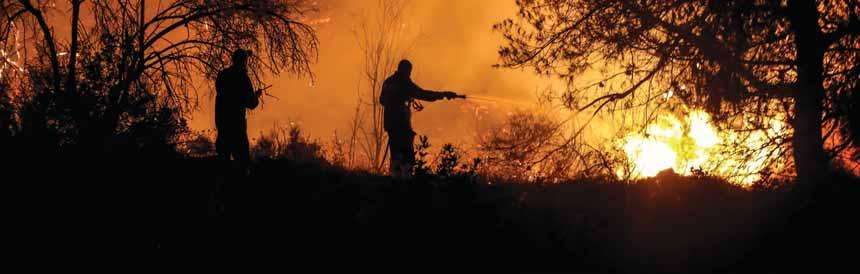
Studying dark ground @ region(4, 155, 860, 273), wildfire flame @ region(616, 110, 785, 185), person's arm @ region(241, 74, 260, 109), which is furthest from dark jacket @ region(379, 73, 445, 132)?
wildfire flame @ region(616, 110, 785, 185)

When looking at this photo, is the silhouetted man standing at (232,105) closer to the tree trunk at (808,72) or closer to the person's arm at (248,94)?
the person's arm at (248,94)

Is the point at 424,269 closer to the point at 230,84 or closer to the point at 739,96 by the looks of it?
the point at 230,84

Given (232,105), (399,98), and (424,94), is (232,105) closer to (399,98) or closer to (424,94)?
(399,98)

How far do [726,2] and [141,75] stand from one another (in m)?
9.35

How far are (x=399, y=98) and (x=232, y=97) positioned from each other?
230 cm

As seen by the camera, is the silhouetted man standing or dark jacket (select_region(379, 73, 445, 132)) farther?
dark jacket (select_region(379, 73, 445, 132))

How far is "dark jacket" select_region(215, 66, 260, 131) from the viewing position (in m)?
8.86

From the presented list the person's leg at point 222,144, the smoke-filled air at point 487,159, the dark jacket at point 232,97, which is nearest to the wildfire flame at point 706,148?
the smoke-filled air at point 487,159

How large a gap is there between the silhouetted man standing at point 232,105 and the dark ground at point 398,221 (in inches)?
10.6

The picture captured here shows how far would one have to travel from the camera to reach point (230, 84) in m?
8.86

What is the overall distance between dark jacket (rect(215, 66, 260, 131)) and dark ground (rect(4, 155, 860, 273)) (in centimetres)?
52

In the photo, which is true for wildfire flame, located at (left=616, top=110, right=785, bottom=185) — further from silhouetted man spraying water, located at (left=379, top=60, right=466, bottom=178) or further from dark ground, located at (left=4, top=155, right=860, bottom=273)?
silhouetted man spraying water, located at (left=379, top=60, right=466, bottom=178)

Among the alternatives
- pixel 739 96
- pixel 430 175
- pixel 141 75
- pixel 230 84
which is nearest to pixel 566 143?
pixel 739 96

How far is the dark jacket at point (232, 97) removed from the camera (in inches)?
349
